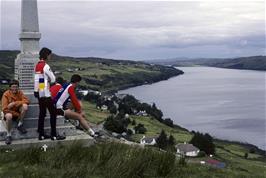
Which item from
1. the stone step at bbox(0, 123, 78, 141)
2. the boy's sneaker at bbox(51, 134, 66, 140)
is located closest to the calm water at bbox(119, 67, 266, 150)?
the stone step at bbox(0, 123, 78, 141)

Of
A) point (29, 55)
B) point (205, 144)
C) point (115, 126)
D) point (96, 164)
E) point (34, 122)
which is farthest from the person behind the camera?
point (115, 126)

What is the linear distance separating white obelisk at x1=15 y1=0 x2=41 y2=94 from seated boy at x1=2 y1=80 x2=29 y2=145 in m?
1.43

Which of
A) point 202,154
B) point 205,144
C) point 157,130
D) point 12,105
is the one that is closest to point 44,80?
point 12,105

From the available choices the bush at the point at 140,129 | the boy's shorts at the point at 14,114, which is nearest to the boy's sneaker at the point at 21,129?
the boy's shorts at the point at 14,114

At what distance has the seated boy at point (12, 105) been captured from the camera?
9281 millimetres

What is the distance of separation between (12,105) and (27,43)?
245 cm

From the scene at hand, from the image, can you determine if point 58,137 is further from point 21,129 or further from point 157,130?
point 157,130

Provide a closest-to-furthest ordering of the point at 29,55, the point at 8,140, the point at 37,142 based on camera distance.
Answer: the point at 8,140, the point at 37,142, the point at 29,55

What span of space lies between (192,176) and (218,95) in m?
143

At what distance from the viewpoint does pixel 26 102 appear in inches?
371

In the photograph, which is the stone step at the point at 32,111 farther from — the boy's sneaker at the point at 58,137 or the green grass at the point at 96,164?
the green grass at the point at 96,164

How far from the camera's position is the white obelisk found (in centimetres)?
1103

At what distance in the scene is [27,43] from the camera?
11.2 meters

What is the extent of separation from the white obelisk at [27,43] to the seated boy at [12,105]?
1.43 m
